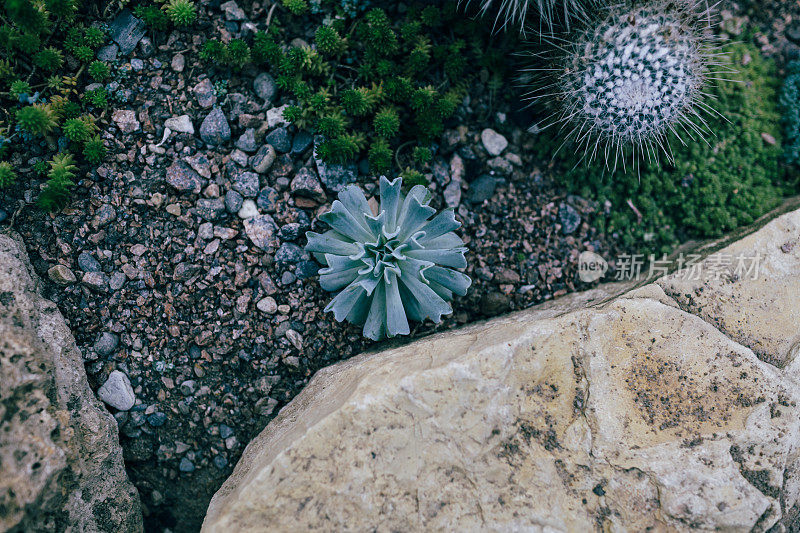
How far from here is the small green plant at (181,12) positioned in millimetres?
3564

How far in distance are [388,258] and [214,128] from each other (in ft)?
5.09

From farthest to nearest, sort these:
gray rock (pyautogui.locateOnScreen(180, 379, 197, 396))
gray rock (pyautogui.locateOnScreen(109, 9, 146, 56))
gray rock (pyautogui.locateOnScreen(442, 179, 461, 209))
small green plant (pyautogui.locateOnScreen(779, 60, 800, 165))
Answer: small green plant (pyautogui.locateOnScreen(779, 60, 800, 165))
gray rock (pyautogui.locateOnScreen(442, 179, 461, 209))
gray rock (pyautogui.locateOnScreen(109, 9, 146, 56))
gray rock (pyautogui.locateOnScreen(180, 379, 197, 396))

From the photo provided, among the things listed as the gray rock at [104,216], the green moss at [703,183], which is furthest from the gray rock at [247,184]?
the green moss at [703,183]

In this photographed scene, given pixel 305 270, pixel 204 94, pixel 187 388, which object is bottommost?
pixel 187 388

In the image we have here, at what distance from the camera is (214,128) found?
146 inches

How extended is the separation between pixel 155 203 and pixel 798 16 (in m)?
5.48

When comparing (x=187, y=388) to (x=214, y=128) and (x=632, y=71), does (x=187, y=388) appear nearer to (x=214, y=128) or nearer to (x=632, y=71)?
(x=214, y=128)

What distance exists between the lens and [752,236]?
363 cm

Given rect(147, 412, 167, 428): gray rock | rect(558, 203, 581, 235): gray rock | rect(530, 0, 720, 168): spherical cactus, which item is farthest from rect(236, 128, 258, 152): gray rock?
rect(558, 203, 581, 235): gray rock

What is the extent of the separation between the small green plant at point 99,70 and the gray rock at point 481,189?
262cm

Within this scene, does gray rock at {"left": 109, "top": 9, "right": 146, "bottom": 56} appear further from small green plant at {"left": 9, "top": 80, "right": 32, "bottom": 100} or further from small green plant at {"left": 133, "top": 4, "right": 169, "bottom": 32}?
small green plant at {"left": 9, "top": 80, "right": 32, "bottom": 100}

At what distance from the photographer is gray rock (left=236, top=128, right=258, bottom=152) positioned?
3764 mm

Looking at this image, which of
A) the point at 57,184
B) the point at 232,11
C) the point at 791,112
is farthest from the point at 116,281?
the point at 791,112

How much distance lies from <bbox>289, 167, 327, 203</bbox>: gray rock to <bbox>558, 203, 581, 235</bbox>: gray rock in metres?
1.84
